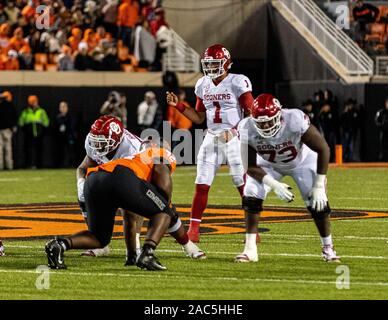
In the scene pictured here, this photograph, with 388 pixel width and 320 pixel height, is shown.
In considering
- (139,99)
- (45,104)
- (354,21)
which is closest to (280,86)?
(354,21)

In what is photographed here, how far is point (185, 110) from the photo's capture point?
1324cm

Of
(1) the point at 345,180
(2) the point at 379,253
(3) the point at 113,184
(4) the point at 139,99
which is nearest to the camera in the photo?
(3) the point at 113,184

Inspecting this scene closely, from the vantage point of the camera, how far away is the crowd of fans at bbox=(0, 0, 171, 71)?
96.7ft

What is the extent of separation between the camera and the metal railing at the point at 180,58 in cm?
3152

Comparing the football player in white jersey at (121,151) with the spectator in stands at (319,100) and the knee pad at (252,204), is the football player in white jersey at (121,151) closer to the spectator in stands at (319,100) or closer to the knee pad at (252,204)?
the knee pad at (252,204)

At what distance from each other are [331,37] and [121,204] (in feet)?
73.8

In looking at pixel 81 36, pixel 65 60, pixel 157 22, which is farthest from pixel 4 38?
pixel 157 22

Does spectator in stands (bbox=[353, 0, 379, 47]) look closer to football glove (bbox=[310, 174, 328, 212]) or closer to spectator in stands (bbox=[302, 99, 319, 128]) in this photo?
spectator in stands (bbox=[302, 99, 319, 128])

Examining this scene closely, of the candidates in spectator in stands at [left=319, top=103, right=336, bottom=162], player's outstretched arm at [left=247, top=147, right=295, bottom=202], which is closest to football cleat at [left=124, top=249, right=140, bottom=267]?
player's outstretched arm at [left=247, top=147, right=295, bottom=202]

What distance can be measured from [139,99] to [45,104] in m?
2.35

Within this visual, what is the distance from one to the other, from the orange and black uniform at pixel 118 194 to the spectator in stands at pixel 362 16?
22.3 metres

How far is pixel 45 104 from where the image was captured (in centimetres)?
2934

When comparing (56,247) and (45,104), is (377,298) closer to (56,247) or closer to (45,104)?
(56,247)
